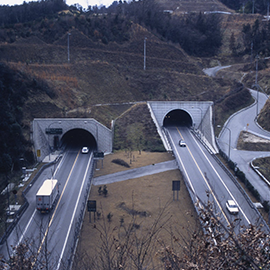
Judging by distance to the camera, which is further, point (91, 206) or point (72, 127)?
point (72, 127)

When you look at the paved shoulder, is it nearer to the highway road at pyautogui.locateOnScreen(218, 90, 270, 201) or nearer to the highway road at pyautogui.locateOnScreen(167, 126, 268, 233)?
the highway road at pyautogui.locateOnScreen(167, 126, 268, 233)

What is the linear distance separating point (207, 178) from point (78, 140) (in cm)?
3011

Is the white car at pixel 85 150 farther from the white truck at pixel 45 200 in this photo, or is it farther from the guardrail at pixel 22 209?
the white truck at pixel 45 200

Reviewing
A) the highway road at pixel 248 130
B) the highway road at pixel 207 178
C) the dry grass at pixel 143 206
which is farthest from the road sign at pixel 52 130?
the highway road at pixel 248 130

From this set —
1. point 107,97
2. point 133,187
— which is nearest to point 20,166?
point 133,187

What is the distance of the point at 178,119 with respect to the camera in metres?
62.6

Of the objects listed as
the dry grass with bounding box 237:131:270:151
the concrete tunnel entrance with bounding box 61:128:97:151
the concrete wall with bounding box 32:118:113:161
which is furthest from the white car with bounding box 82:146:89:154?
the dry grass with bounding box 237:131:270:151

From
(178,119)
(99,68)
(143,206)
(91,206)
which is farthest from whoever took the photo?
(99,68)

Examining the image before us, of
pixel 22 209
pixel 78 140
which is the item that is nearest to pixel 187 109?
pixel 78 140

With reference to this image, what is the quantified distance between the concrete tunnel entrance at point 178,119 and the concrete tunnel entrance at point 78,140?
49.5 feet

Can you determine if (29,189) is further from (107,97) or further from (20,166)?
(107,97)

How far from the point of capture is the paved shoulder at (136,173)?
35.5m

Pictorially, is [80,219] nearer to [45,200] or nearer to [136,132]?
[45,200]

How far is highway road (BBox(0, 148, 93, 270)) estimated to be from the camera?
69.6 feet
